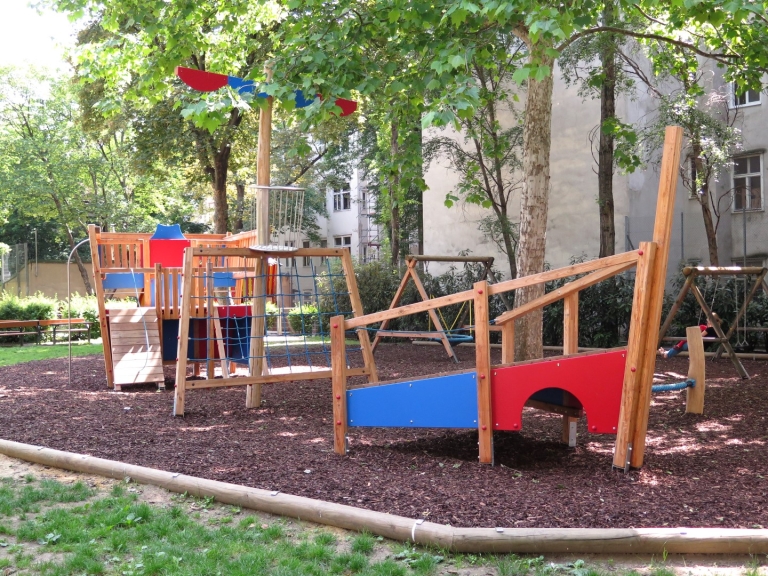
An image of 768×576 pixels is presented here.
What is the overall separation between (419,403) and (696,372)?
349 cm

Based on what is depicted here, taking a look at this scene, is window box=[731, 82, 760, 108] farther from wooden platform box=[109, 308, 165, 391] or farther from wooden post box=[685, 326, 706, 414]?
wooden platform box=[109, 308, 165, 391]

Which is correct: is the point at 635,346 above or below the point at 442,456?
above

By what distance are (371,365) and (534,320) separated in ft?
9.02

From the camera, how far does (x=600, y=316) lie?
15.3 meters

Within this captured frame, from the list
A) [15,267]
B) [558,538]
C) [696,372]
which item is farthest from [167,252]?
[15,267]

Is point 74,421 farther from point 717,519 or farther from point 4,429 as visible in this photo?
point 717,519

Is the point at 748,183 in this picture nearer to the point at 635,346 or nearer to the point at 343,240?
the point at 635,346

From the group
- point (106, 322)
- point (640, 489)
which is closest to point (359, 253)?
point (106, 322)

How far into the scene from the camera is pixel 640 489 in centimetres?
488

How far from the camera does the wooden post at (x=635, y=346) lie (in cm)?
498

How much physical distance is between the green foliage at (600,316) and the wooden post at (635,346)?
10109mm

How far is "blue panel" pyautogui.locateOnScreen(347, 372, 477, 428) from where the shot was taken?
18.1ft

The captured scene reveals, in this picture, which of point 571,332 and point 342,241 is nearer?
point 571,332

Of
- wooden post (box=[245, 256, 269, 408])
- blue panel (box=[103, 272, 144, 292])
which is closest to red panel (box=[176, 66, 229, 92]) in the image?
wooden post (box=[245, 256, 269, 408])
